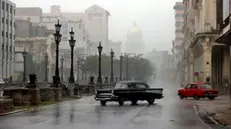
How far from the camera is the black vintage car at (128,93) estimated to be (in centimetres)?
2973

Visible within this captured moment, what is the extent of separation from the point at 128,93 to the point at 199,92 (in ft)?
37.5

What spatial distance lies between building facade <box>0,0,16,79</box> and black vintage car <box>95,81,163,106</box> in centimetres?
7459

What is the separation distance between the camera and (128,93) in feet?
97.9

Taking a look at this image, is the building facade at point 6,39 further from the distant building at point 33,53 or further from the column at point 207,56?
the column at point 207,56

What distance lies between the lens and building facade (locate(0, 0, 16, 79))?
4045 inches

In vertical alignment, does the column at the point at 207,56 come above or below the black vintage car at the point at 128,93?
above

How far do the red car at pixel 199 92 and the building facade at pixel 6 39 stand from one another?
68235 mm

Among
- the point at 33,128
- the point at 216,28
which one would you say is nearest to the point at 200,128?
the point at 33,128

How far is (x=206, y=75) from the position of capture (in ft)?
199

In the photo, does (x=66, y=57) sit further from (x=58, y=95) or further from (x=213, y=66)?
(x=58, y=95)

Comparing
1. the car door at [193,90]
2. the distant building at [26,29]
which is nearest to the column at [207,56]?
the car door at [193,90]

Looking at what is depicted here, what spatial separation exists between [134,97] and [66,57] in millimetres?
112844

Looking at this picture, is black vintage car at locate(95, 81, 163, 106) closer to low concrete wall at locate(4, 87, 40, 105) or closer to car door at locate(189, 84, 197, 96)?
low concrete wall at locate(4, 87, 40, 105)

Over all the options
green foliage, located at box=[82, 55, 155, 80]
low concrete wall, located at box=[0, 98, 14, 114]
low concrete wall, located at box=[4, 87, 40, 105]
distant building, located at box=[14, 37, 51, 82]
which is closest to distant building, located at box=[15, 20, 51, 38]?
distant building, located at box=[14, 37, 51, 82]
